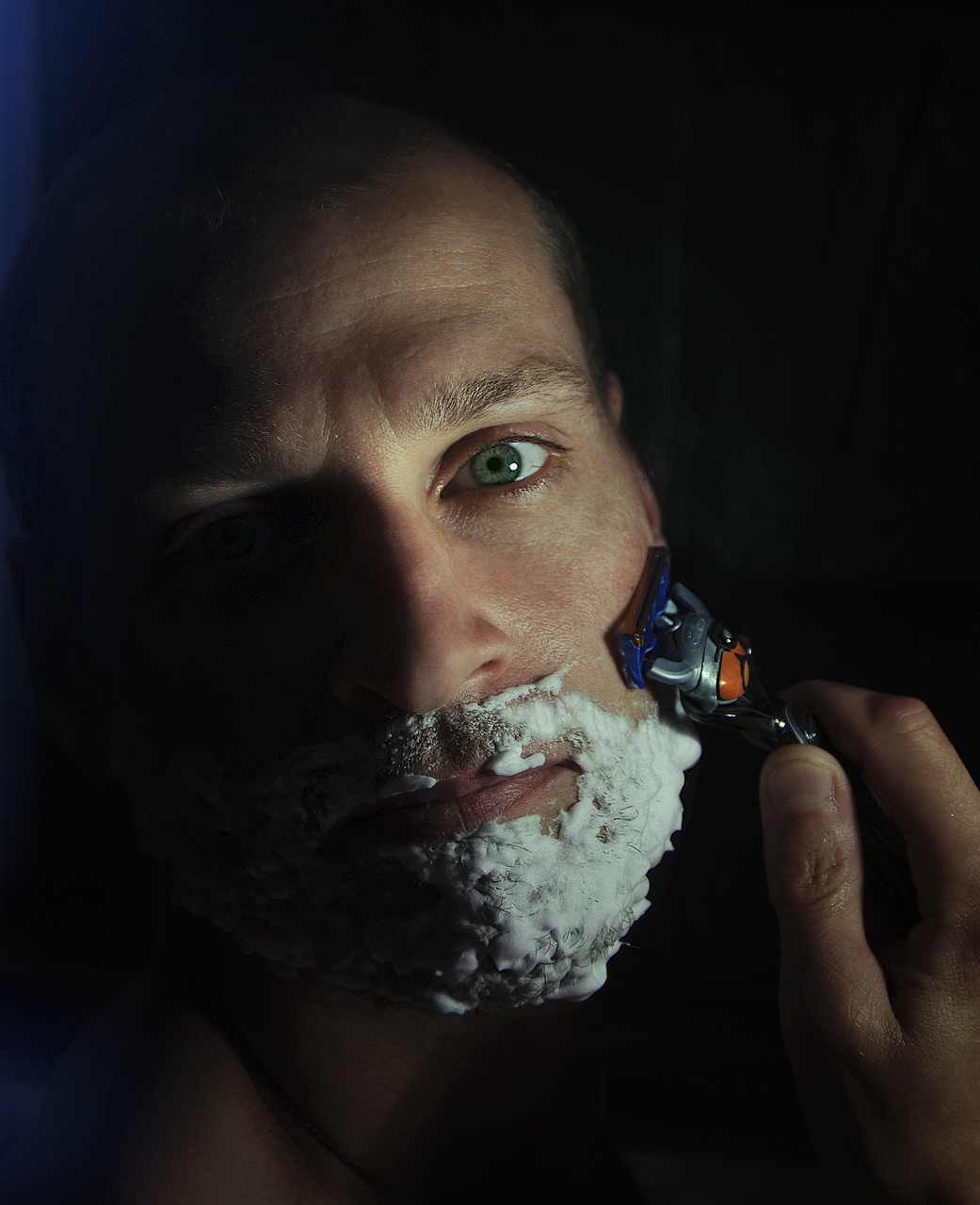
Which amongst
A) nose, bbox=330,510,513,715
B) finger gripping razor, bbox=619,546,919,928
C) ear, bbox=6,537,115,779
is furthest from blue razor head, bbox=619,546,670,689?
ear, bbox=6,537,115,779

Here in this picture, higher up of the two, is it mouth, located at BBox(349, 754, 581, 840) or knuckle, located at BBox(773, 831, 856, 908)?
mouth, located at BBox(349, 754, 581, 840)

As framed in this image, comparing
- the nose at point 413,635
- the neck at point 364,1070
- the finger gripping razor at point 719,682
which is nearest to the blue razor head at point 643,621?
the finger gripping razor at point 719,682

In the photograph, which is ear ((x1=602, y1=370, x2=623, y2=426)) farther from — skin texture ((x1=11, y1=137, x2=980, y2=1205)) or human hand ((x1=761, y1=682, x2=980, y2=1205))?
human hand ((x1=761, y1=682, x2=980, y2=1205))

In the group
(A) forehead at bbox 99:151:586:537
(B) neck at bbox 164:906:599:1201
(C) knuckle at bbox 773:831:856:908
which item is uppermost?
(A) forehead at bbox 99:151:586:537

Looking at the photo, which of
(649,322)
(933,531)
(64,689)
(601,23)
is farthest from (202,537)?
(933,531)

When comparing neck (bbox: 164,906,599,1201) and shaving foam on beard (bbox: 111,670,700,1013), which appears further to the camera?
neck (bbox: 164,906,599,1201)

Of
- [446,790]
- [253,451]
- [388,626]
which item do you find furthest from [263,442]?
[446,790]

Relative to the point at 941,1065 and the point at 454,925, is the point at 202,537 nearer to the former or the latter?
the point at 454,925
